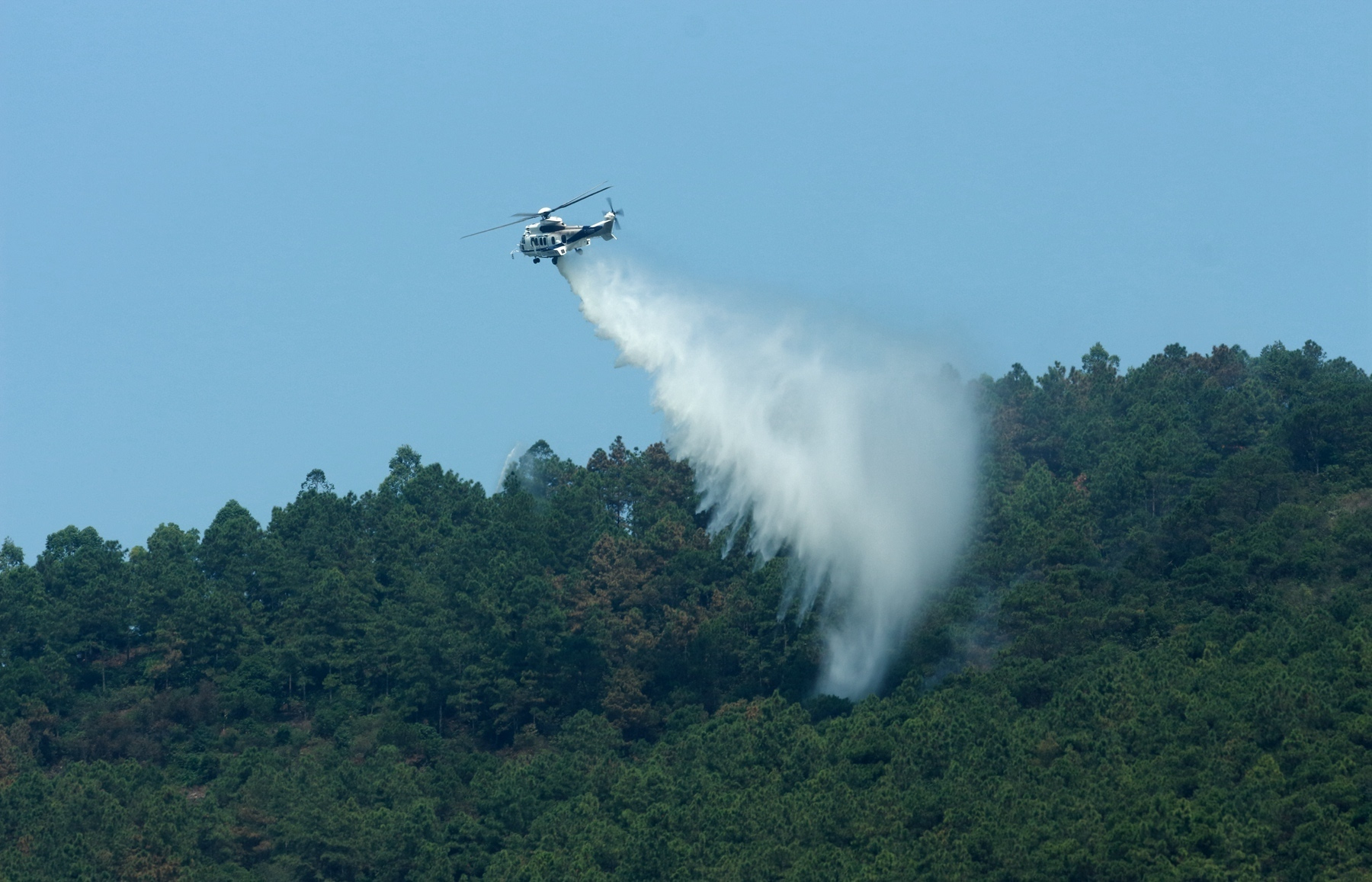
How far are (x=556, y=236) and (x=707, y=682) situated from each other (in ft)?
79.1

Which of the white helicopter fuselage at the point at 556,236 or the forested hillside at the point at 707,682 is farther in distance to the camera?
the white helicopter fuselage at the point at 556,236

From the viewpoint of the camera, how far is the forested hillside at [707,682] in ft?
247

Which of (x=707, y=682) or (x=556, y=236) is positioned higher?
(x=556, y=236)

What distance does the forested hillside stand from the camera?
75.4 m

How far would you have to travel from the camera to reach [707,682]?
102625mm

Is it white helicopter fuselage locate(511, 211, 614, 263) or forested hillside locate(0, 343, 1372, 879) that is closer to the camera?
forested hillside locate(0, 343, 1372, 879)

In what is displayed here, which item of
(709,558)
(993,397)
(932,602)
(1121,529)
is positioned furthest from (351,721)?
(993,397)

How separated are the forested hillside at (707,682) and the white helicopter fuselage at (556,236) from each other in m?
20.4

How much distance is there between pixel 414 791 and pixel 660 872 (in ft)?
61.2

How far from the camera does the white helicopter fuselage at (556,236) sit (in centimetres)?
9119

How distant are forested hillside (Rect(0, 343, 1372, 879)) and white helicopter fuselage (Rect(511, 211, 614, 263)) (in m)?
20.4

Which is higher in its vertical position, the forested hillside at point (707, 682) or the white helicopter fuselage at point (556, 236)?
the white helicopter fuselage at point (556, 236)

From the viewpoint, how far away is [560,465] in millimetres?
142250

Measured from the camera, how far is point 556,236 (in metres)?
91.2
